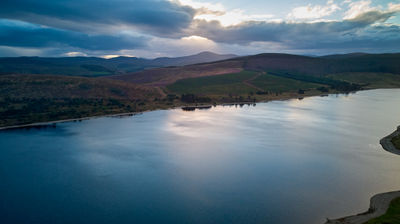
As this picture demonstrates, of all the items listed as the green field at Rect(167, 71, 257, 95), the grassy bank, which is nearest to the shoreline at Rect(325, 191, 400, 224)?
the grassy bank

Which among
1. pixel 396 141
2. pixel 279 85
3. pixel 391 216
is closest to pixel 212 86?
pixel 279 85

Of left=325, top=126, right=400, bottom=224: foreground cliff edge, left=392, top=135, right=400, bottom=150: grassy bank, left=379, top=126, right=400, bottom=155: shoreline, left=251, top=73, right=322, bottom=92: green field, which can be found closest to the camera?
left=325, top=126, right=400, bottom=224: foreground cliff edge

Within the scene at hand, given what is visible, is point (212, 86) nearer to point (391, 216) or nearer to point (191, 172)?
point (191, 172)

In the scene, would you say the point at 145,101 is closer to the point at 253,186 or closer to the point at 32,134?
the point at 32,134

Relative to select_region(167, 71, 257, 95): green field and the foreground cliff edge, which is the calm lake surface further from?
select_region(167, 71, 257, 95): green field

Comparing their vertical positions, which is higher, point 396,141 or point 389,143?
point 396,141

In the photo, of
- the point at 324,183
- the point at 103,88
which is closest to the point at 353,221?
the point at 324,183
